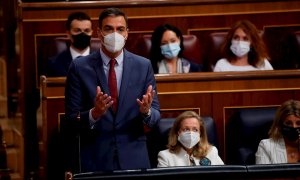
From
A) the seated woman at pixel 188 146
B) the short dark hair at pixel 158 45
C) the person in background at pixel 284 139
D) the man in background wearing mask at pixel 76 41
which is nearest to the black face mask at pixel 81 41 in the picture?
the man in background wearing mask at pixel 76 41

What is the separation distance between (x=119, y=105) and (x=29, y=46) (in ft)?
3.00

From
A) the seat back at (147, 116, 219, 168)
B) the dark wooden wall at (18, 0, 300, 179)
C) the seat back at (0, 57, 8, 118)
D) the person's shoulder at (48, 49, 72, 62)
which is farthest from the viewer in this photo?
the seat back at (0, 57, 8, 118)

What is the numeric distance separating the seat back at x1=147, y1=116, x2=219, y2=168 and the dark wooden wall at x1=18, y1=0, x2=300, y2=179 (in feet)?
1.79

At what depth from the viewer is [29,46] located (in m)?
2.19

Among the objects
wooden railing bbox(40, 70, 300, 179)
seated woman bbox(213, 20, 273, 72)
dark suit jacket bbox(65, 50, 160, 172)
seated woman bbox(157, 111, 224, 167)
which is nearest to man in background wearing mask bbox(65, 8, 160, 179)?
dark suit jacket bbox(65, 50, 160, 172)

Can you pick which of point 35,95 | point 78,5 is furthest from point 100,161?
point 78,5

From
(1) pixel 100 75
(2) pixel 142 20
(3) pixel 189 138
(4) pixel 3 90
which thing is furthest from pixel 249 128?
(4) pixel 3 90

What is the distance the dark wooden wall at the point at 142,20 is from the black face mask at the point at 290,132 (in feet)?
2.29

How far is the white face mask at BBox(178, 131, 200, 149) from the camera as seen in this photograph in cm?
158

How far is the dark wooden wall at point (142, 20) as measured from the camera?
216cm

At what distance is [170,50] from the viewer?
2008 millimetres

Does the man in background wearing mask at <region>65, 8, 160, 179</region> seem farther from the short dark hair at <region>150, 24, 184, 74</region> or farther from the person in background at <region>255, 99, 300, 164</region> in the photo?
the short dark hair at <region>150, 24, 184, 74</region>

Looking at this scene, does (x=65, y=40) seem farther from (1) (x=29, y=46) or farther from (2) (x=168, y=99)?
(2) (x=168, y=99)

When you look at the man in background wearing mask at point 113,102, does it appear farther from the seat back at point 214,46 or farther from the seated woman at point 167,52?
the seat back at point 214,46
